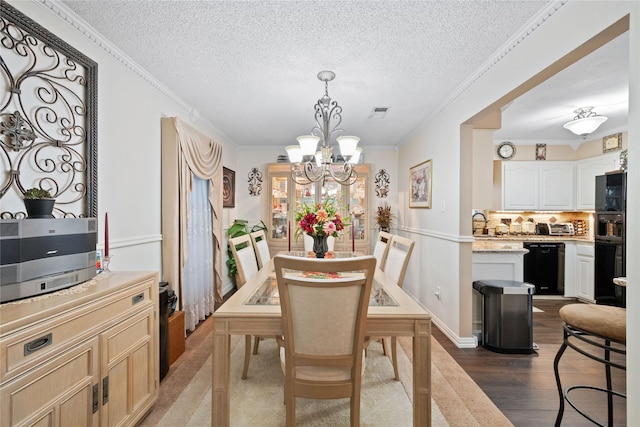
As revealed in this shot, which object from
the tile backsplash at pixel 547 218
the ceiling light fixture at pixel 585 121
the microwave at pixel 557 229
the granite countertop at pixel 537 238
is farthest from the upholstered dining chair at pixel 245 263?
the microwave at pixel 557 229

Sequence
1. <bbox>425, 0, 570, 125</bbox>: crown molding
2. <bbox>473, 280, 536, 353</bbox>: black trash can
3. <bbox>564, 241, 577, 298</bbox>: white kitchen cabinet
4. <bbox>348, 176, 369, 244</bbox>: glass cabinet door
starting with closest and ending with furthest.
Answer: <bbox>425, 0, 570, 125</bbox>: crown molding < <bbox>473, 280, 536, 353</bbox>: black trash can < <bbox>564, 241, 577, 298</bbox>: white kitchen cabinet < <bbox>348, 176, 369, 244</bbox>: glass cabinet door

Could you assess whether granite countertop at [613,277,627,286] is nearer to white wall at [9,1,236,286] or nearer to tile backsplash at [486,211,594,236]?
white wall at [9,1,236,286]

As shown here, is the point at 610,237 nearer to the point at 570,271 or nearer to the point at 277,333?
the point at 570,271

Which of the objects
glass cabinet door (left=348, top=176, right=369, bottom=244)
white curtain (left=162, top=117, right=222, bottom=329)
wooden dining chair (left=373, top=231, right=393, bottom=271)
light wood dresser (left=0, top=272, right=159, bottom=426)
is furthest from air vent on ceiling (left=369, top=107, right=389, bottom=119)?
light wood dresser (left=0, top=272, right=159, bottom=426)

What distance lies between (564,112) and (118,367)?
4.78 m

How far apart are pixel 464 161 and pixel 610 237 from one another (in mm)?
2615

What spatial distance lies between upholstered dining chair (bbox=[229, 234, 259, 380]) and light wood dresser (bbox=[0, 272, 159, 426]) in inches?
21.8

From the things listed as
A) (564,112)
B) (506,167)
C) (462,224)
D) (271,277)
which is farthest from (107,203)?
(506,167)

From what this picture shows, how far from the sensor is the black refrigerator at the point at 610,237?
11.9 feet

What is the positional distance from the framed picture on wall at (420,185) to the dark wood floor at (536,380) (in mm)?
1620

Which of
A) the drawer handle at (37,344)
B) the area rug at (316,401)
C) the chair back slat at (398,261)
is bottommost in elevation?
the area rug at (316,401)

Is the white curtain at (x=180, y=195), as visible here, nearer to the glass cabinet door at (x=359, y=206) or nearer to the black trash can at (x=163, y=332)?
the black trash can at (x=163, y=332)

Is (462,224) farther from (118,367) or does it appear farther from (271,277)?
(118,367)

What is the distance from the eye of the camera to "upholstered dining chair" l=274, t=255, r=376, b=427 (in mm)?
1338
